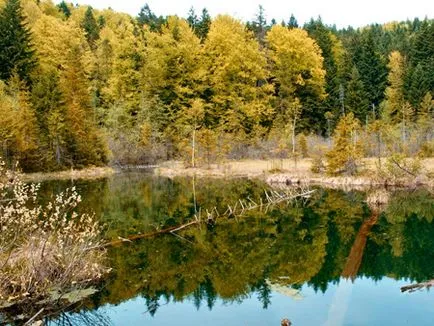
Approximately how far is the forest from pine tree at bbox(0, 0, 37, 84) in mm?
123

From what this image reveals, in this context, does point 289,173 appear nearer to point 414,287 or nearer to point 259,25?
point 414,287

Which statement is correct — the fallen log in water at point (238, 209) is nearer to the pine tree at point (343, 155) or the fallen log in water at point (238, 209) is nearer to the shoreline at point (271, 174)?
the shoreline at point (271, 174)

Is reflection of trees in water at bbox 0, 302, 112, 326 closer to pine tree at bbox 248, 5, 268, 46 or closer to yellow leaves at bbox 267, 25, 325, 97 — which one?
yellow leaves at bbox 267, 25, 325, 97

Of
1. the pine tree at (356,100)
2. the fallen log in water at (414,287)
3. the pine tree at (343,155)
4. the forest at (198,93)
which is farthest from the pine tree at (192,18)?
the fallen log in water at (414,287)

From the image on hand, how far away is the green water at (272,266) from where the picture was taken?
12.0 metres

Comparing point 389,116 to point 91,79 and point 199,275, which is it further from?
point 199,275

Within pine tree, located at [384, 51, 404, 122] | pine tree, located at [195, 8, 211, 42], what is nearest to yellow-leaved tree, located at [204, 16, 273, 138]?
pine tree, located at [195, 8, 211, 42]

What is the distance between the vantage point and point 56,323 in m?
11.0

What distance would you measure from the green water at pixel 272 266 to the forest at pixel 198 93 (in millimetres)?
16927

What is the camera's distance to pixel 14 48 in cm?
5175

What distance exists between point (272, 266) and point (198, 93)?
43861mm

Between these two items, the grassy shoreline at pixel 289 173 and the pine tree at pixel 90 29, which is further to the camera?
the pine tree at pixel 90 29

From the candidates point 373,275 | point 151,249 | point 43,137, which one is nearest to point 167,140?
point 43,137

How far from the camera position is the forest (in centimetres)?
4472
